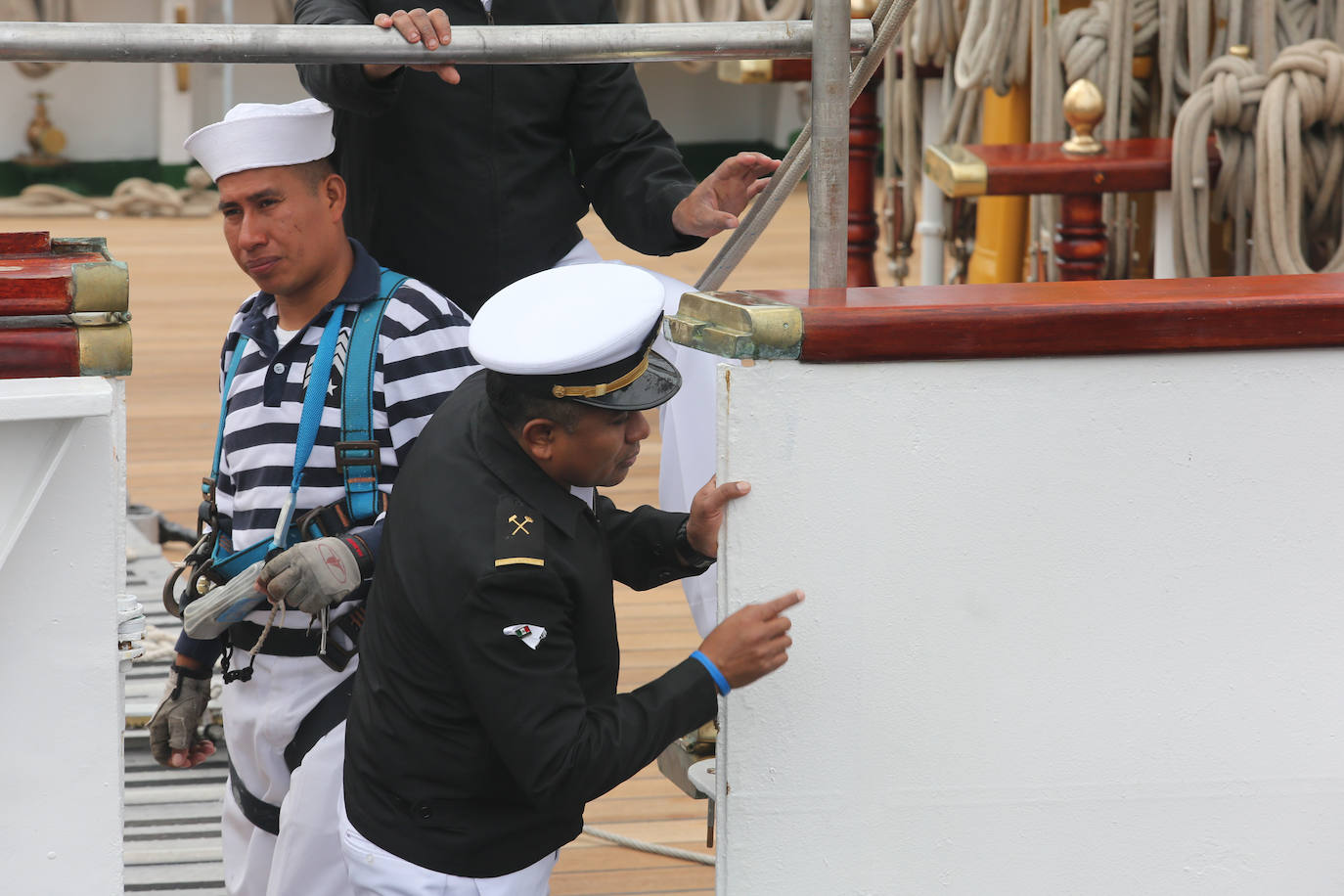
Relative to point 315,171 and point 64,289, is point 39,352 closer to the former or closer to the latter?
point 64,289

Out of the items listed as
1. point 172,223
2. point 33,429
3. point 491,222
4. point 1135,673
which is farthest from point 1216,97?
point 172,223

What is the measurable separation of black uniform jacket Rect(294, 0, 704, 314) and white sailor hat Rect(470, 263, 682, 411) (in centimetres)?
60

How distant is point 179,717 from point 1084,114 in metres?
2.21

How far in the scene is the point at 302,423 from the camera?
185 centimetres

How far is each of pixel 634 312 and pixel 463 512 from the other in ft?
Answer: 0.74

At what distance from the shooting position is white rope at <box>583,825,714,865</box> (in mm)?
2537

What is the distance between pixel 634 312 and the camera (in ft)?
4.78

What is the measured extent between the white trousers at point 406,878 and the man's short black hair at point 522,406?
42cm

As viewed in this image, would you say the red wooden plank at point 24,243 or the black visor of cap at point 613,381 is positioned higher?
the red wooden plank at point 24,243

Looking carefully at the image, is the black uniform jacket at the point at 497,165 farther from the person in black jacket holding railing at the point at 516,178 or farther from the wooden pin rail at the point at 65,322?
the wooden pin rail at the point at 65,322

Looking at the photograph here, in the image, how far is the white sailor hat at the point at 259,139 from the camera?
1.87m

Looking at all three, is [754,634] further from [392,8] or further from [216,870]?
[216,870]

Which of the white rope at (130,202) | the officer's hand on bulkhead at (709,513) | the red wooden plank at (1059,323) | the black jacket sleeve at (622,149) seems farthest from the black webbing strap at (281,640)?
the white rope at (130,202)

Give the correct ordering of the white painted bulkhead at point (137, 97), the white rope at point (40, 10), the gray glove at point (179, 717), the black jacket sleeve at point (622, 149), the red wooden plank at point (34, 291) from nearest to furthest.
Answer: the red wooden plank at point (34, 291)
the gray glove at point (179, 717)
the black jacket sleeve at point (622, 149)
the white rope at point (40, 10)
the white painted bulkhead at point (137, 97)
